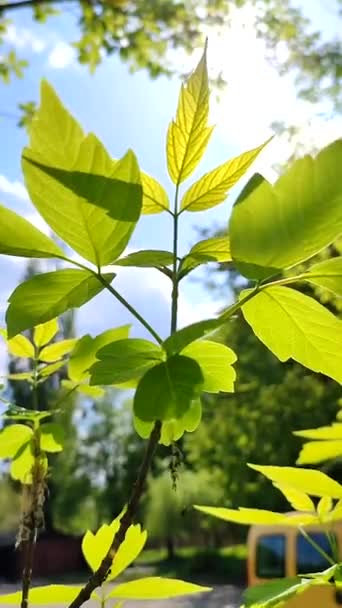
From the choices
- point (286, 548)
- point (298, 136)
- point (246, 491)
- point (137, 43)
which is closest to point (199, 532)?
point (246, 491)

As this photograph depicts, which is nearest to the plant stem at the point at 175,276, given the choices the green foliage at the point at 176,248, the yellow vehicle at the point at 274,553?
the green foliage at the point at 176,248

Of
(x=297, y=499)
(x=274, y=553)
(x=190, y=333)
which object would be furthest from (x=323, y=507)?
(x=274, y=553)

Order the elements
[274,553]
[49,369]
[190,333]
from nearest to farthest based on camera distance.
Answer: [190,333], [49,369], [274,553]

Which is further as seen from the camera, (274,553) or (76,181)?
(274,553)

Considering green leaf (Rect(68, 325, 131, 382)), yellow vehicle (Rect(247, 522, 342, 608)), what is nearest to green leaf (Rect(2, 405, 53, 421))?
green leaf (Rect(68, 325, 131, 382))

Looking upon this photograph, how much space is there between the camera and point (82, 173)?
0.35 ft

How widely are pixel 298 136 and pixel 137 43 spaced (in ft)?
8.02

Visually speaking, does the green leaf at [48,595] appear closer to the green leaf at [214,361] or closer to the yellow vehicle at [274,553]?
the green leaf at [214,361]

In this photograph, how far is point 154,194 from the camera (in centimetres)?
14

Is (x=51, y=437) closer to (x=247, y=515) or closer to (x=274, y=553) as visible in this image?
(x=247, y=515)

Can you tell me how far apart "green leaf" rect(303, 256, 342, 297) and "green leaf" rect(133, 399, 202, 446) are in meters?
0.03

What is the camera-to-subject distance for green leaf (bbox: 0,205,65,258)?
0.12 m

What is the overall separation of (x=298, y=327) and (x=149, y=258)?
30mm

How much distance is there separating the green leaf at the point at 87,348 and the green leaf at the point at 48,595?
0.05 m
